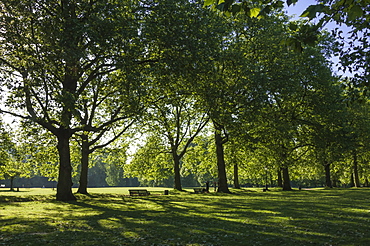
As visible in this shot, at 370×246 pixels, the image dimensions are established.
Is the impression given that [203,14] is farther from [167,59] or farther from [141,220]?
[141,220]

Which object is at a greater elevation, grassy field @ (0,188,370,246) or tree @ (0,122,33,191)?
tree @ (0,122,33,191)

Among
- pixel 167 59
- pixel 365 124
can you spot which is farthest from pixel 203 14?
pixel 365 124

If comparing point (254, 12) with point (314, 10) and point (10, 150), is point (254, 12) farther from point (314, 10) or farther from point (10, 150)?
point (10, 150)

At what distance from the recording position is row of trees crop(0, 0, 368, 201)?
1728 centimetres

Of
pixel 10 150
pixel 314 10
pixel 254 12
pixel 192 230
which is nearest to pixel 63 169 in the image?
pixel 10 150

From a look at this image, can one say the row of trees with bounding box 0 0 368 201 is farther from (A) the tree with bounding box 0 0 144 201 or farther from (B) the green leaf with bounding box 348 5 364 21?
(B) the green leaf with bounding box 348 5 364 21

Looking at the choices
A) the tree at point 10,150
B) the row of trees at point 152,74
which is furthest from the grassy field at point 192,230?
the tree at point 10,150

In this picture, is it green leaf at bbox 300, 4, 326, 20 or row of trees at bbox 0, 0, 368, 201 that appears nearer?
green leaf at bbox 300, 4, 326, 20

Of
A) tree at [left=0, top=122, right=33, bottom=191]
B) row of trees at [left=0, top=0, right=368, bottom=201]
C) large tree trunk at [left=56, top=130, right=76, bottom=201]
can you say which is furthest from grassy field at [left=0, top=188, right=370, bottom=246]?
tree at [left=0, top=122, right=33, bottom=191]

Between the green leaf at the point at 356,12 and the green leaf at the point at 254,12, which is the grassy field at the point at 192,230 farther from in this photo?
the green leaf at the point at 356,12

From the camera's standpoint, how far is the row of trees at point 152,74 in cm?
1728

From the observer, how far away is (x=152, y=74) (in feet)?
64.4

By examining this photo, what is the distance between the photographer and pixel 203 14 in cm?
2055

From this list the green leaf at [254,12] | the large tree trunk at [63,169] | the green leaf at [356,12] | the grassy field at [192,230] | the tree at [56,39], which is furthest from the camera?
the large tree trunk at [63,169]
